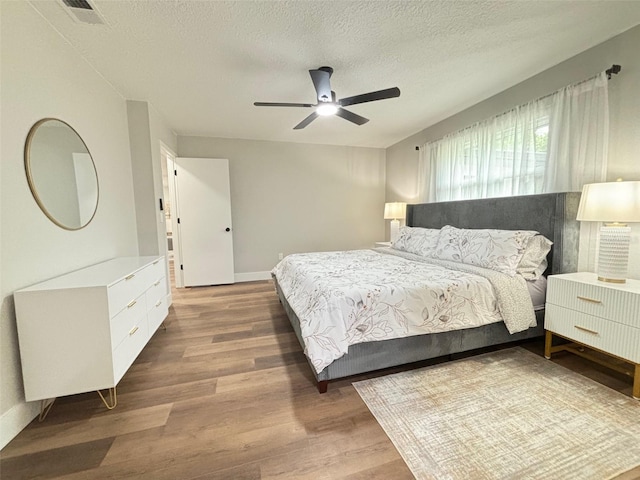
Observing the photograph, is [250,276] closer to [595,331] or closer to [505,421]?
[505,421]

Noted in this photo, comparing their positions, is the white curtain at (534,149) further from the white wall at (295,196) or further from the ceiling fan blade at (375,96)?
the white wall at (295,196)

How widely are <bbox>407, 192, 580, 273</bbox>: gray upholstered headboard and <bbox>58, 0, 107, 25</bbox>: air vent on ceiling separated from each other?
3706 mm

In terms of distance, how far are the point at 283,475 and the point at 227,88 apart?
125 inches

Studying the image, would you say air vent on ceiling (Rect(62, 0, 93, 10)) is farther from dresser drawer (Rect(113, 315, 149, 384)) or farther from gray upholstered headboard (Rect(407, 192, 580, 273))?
gray upholstered headboard (Rect(407, 192, 580, 273))

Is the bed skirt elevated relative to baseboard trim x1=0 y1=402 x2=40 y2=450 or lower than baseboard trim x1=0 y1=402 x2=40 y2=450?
elevated

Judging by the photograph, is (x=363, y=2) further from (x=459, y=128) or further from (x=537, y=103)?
(x=459, y=128)

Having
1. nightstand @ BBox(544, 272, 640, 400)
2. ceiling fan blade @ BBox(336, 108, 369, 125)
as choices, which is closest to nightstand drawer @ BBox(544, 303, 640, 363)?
nightstand @ BBox(544, 272, 640, 400)

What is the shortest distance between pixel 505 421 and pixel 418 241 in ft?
7.10

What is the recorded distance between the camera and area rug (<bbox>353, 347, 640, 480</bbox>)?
4.09ft

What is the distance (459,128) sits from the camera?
11.4 ft

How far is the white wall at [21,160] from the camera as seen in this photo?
1434 mm

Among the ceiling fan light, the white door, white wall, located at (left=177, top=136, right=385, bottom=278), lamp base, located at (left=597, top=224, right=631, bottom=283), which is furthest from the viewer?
white wall, located at (left=177, top=136, right=385, bottom=278)

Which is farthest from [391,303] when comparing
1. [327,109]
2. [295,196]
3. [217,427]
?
[295,196]

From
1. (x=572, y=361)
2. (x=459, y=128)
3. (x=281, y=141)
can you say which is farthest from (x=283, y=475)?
(x=281, y=141)
